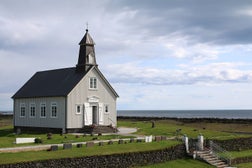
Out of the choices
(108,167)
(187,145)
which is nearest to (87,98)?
(187,145)

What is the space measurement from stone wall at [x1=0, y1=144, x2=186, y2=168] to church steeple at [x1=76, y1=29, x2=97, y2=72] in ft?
57.5

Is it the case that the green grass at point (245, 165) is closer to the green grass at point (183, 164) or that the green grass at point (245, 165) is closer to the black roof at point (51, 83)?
the green grass at point (183, 164)

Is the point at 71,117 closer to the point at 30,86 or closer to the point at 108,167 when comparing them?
the point at 30,86

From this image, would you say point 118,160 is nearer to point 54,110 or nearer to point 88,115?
point 88,115

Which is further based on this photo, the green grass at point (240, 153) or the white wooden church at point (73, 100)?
the white wooden church at point (73, 100)

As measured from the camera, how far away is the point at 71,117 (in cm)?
4578

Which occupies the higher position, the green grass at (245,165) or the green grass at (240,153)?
the green grass at (240,153)

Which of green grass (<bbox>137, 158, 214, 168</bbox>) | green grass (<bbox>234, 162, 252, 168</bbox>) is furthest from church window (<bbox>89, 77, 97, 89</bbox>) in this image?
green grass (<bbox>234, 162, 252, 168</bbox>)

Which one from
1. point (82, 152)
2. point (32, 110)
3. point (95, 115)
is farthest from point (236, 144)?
point (32, 110)

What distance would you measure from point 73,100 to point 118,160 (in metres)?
17.1

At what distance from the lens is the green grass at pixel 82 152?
26386 millimetres

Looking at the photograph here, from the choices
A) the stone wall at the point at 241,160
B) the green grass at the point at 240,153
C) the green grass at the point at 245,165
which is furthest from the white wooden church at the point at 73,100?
the green grass at the point at 245,165

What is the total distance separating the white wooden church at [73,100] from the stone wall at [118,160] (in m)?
13.6

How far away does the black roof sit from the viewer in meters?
47.4
